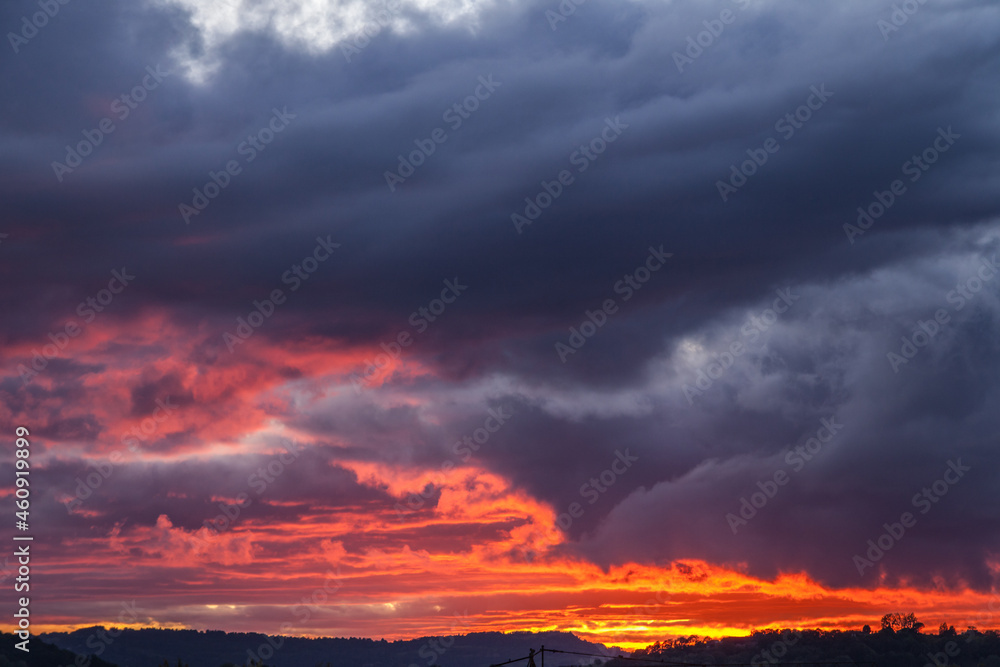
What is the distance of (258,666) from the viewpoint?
176500mm

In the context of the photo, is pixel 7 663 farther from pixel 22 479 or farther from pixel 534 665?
pixel 22 479

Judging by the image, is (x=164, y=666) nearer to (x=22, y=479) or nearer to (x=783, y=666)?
(x=783, y=666)

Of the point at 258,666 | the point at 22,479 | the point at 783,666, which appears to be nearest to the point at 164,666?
the point at 258,666

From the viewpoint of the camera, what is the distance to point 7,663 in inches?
7726

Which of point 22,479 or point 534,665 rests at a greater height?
point 22,479

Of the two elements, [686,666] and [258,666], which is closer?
[686,666]

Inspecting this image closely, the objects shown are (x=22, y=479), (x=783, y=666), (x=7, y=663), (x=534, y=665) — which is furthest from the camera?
(x=7, y=663)

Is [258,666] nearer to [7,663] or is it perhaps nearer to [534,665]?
[7,663]

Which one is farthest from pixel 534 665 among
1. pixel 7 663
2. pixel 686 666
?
pixel 7 663

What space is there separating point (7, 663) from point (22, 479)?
16635cm

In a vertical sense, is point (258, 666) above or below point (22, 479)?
below

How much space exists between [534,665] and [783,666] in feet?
236

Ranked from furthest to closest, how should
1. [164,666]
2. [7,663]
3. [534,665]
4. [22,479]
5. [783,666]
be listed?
[7,663] → [164,666] → [783,666] → [534,665] → [22,479]

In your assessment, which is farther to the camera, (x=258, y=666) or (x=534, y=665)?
(x=258, y=666)
